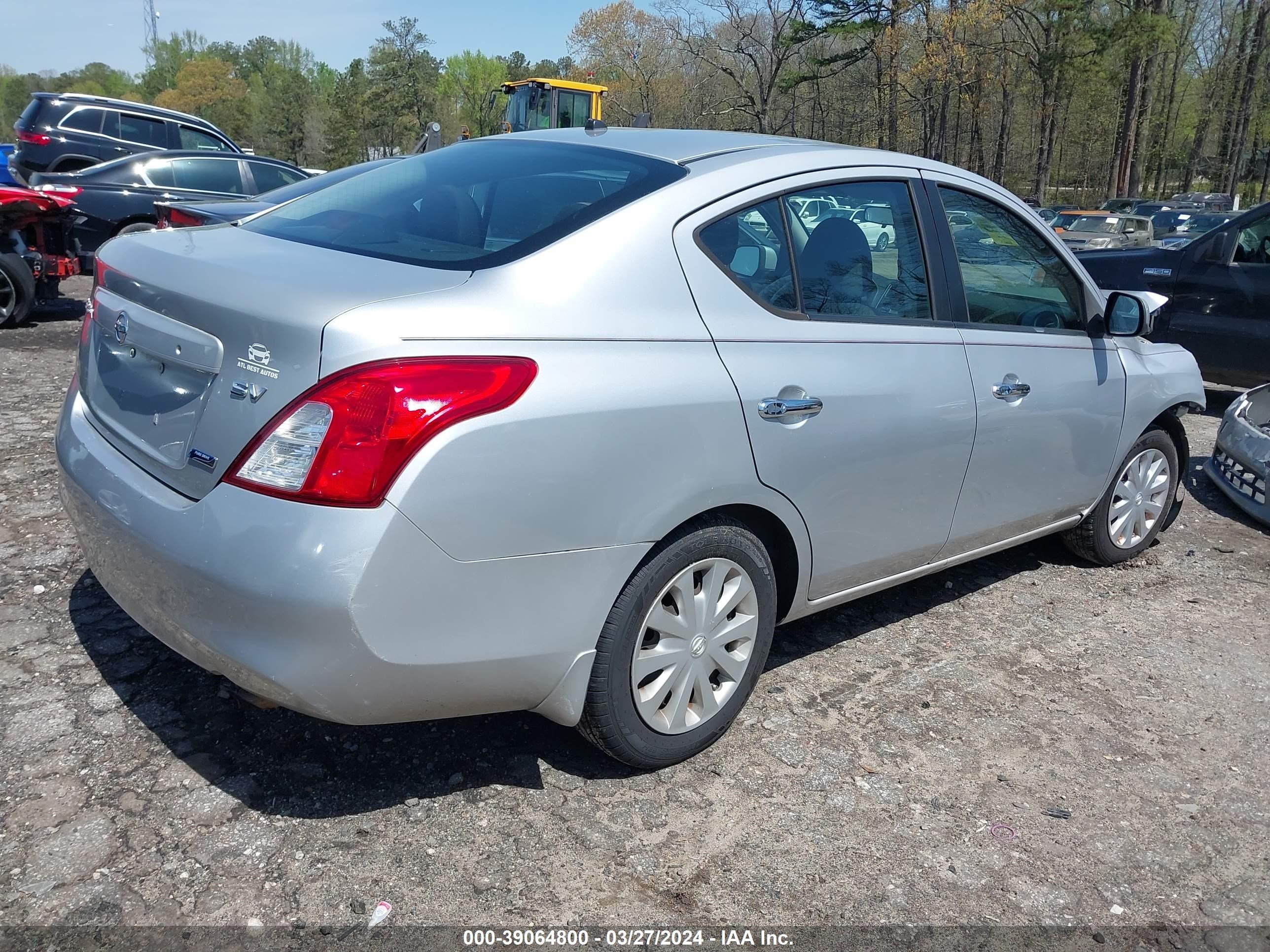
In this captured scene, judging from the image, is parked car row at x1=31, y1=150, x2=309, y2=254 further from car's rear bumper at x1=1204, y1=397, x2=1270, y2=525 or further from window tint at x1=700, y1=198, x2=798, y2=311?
car's rear bumper at x1=1204, y1=397, x2=1270, y2=525

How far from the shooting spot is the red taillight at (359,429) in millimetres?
2135

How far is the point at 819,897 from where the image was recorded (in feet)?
8.02

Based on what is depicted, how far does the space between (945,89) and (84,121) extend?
3357 centimetres

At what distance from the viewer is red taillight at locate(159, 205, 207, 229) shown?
7777 mm

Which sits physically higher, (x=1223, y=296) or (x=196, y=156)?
(x=196, y=156)

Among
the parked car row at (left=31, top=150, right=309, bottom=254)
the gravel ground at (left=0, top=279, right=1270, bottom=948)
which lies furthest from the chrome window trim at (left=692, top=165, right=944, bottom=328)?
the parked car row at (left=31, top=150, right=309, bottom=254)

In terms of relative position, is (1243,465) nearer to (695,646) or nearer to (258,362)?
(695,646)

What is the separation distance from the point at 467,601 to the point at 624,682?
0.56 m

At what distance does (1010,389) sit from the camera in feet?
11.9

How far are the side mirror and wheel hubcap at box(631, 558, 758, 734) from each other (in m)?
2.19

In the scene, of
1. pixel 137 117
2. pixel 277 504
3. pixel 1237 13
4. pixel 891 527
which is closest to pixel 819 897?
pixel 891 527

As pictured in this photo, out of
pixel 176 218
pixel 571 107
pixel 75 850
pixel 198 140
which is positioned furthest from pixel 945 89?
pixel 75 850

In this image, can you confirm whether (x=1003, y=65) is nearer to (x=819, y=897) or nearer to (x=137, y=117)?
(x=137, y=117)

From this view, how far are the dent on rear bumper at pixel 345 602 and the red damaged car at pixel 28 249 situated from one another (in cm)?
744
